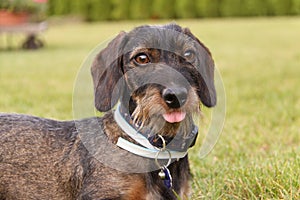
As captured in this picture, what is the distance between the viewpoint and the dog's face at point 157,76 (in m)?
2.81

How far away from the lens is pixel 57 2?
3569 cm

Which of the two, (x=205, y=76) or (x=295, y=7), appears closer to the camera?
(x=205, y=76)

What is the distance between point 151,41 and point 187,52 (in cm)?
23

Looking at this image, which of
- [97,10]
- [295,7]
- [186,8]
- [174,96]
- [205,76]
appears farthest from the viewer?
[97,10]

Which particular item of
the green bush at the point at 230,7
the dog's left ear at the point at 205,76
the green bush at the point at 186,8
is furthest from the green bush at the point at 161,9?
the dog's left ear at the point at 205,76

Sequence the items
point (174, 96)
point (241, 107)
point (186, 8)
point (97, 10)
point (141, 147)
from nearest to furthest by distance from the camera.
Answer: point (174, 96) < point (141, 147) < point (241, 107) < point (186, 8) < point (97, 10)

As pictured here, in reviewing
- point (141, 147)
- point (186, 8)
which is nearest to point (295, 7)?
point (186, 8)

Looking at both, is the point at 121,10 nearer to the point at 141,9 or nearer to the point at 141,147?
the point at 141,9

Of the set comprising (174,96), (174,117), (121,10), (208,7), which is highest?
(174,96)

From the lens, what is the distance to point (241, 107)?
6660mm

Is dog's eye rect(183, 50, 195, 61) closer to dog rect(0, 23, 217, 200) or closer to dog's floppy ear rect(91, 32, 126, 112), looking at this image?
dog rect(0, 23, 217, 200)

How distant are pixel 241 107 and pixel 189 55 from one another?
3.62 m

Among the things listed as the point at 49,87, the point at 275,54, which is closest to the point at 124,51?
the point at 49,87

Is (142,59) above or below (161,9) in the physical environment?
above
